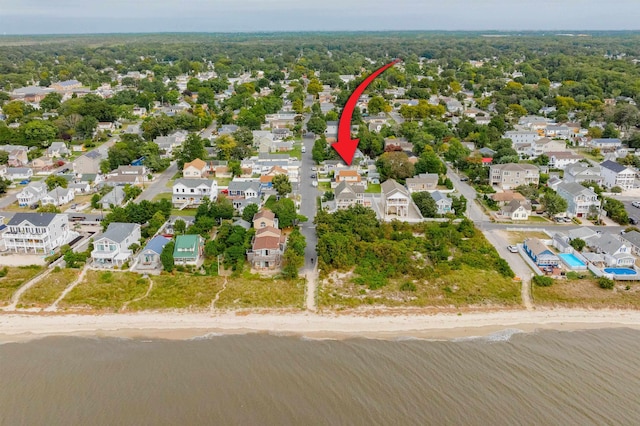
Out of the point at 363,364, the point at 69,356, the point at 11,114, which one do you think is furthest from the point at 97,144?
the point at 363,364

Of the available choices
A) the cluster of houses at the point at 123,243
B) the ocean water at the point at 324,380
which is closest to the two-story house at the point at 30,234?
the cluster of houses at the point at 123,243

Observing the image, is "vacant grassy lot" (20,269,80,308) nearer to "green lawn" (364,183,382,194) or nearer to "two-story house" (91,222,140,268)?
"two-story house" (91,222,140,268)

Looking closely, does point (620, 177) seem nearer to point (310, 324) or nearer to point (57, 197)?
point (310, 324)

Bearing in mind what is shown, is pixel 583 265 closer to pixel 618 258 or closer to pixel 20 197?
pixel 618 258

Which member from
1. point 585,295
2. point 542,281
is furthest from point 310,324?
point 585,295

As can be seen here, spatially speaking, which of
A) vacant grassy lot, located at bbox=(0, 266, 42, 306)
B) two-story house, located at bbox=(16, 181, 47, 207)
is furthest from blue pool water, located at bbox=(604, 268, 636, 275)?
two-story house, located at bbox=(16, 181, 47, 207)
